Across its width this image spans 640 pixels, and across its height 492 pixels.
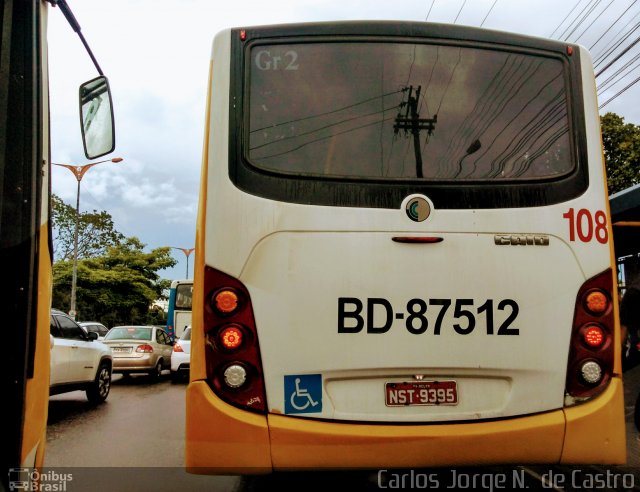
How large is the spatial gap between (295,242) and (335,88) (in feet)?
2.91

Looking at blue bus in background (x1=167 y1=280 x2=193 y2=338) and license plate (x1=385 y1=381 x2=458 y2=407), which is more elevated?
blue bus in background (x1=167 y1=280 x2=193 y2=338)

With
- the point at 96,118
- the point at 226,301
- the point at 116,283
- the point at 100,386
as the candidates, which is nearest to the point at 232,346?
the point at 226,301

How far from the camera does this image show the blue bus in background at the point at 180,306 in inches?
866

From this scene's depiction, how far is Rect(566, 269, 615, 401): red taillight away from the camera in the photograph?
2.85m

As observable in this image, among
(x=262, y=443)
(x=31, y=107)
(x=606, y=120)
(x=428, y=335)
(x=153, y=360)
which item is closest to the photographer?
(x=31, y=107)

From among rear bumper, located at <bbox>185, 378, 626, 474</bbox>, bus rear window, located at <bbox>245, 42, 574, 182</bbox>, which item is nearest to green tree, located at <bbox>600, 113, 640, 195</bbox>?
bus rear window, located at <bbox>245, 42, 574, 182</bbox>

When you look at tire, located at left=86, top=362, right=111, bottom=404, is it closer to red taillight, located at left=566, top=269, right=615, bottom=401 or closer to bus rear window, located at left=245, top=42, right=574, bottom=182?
bus rear window, located at left=245, top=42, right=574, bottom=182

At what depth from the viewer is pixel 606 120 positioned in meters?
19.5

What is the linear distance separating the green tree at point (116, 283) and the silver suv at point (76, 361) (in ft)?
111

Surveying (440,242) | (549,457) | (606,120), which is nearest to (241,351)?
(440,242)

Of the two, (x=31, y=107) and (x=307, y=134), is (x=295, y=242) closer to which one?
(x=307, y=134)

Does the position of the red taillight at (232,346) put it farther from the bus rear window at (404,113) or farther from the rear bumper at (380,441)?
the bus rear window at (404,113)

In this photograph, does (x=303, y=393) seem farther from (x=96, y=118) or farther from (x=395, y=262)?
(x=96, y=118)

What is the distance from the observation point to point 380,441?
2658 millimetres
